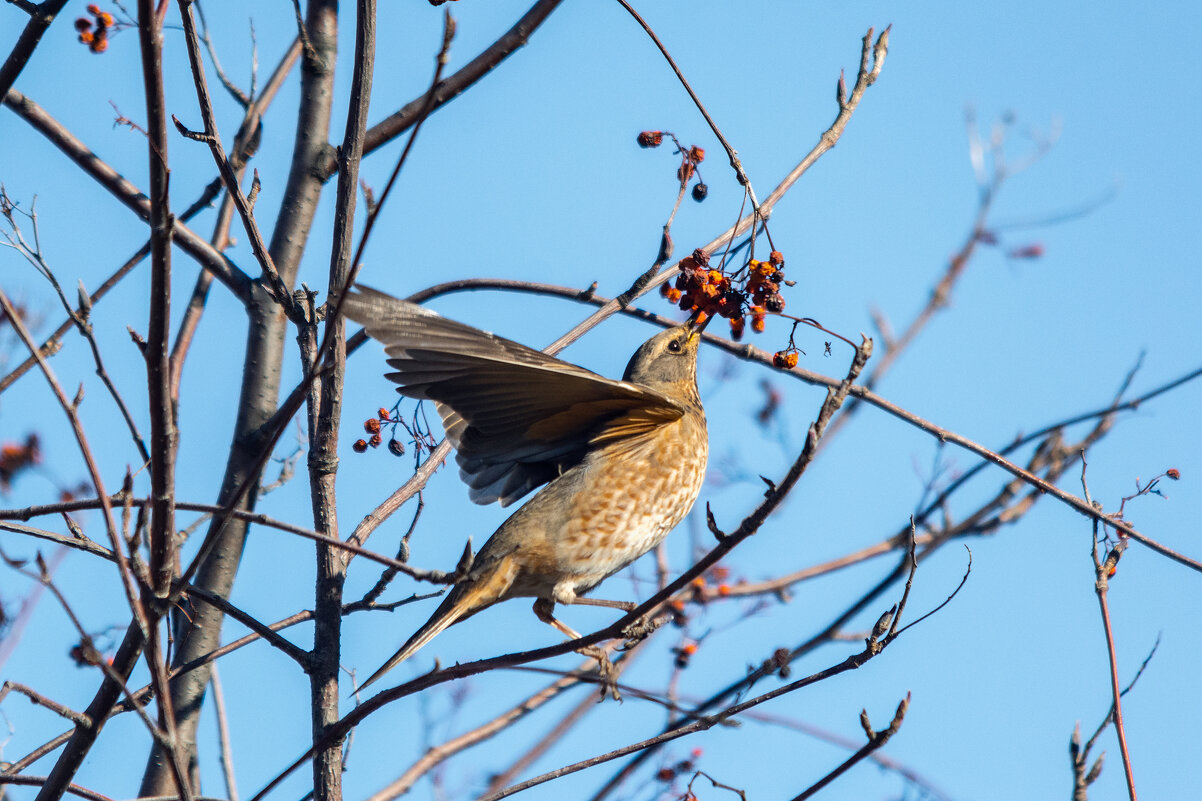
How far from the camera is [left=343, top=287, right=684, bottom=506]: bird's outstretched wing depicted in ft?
13.1

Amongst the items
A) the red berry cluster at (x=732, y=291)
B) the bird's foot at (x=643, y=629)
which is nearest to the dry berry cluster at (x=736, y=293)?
the red berry cluster at (x=732, y=291)

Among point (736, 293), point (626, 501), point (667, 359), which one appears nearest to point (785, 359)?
point (736, 293)

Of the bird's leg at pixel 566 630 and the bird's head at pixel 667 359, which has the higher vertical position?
the bird's head at pixel 667 359

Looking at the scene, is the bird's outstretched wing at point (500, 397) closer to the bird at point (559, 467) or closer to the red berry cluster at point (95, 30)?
the bird at point (559, 467)

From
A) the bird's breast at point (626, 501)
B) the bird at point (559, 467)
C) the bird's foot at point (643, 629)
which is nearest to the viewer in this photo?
the bird's foot at point (643, 629)

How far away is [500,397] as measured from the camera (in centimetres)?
477

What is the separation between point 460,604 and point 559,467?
1.10m

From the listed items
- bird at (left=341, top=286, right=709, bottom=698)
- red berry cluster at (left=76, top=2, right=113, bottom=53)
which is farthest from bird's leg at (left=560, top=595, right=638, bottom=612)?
red berry cluster at (left=76, top=2, right=113, bottom=53)

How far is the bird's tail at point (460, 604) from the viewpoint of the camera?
3987 millimetres

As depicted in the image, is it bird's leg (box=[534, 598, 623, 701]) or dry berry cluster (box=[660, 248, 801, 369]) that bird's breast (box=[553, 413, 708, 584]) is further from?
dry berry cluster (box=[660, 248, 801, 369])

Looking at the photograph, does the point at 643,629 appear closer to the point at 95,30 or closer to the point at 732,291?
the point at 732,291

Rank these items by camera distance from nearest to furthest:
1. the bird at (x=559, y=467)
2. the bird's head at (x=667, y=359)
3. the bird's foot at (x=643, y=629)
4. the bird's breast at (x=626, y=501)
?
the bird's foot at (x=643, y=629)
the bird at (x=559, y=467)
the bird's breast at (x=626, y=501)
the bird's head at (x=667, y=359)

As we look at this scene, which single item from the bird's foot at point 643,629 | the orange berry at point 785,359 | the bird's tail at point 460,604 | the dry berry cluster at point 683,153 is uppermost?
the dry berry cluster at point 683,153

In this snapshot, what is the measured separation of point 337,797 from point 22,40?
89.9 inches
